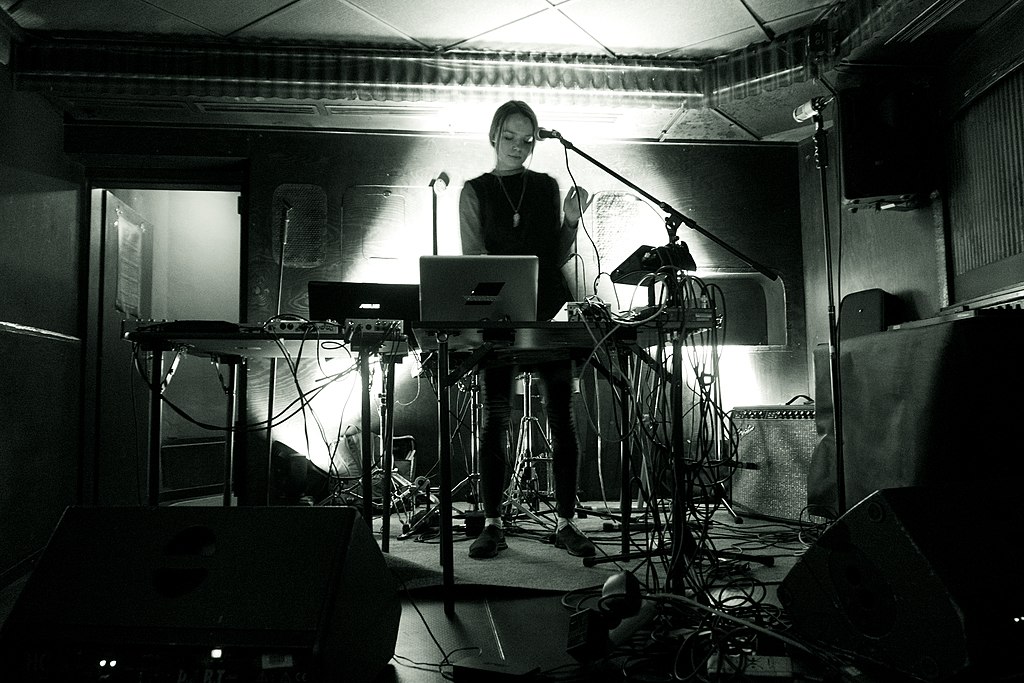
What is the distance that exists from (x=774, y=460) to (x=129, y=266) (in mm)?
3944

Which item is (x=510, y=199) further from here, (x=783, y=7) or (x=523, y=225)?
(x=783, y=7)

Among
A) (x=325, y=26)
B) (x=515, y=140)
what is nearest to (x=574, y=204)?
(x=515, y=140)

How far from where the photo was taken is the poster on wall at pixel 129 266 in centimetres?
441

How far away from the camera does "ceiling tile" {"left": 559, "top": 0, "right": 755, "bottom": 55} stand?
372 cm

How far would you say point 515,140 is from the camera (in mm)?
3000

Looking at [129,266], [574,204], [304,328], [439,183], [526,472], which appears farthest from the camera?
[129,266]

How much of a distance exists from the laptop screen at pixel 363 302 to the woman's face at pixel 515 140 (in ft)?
2.27

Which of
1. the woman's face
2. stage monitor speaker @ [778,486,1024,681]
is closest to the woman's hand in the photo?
the woman's face

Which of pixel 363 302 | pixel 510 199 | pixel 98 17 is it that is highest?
pixel 98 17

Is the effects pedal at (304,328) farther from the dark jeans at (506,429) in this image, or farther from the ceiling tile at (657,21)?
the ceiling tile at (657,21)

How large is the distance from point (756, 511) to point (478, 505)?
141 centimetres

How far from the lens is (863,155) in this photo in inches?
141

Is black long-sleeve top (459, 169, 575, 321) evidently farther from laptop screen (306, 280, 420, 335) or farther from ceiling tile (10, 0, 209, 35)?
ceiling tile (10, 0, 209, 35)

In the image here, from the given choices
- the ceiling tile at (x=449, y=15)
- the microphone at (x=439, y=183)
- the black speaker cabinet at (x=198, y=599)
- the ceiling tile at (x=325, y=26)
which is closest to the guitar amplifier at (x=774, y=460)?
the microphone at (x=439, y=183)
